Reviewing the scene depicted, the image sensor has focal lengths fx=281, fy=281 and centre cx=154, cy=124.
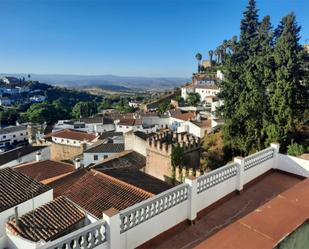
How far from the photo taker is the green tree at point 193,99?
60.5 meters

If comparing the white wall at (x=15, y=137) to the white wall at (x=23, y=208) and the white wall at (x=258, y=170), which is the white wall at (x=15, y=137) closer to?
the white wall at (x=23, y=208)

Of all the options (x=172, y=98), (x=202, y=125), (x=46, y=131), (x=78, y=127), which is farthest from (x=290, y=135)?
(x=172, y=98)

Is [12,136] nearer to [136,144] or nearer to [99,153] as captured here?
[99,153]

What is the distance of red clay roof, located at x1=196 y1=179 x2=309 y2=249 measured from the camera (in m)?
2.75

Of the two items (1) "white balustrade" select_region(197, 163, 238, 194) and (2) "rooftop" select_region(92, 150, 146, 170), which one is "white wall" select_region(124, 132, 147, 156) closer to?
(2) "rooftop" select_region(92, 150, 146, 170)

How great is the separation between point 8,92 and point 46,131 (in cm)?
6587

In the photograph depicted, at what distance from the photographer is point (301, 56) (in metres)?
19.6

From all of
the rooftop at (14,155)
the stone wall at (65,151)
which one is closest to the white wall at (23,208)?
the rooftop at (14,155)

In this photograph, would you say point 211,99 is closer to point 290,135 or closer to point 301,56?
point 301,56

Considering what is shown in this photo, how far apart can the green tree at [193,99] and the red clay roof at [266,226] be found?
56.8 m

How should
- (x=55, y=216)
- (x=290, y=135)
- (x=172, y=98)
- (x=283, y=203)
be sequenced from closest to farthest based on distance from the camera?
(x=283, y=203)
(x=55, y=216)
(x=290, y=135)
(x=172, y=98)

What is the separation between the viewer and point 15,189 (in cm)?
1092

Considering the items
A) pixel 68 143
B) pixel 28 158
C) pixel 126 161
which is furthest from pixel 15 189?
pixel 68 143

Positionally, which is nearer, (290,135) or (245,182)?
(245,182)
